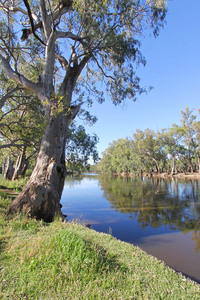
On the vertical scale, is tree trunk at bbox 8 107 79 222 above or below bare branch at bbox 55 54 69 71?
below

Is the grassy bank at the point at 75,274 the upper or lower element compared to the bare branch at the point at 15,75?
lower

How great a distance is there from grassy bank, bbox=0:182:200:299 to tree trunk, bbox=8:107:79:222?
183 cm

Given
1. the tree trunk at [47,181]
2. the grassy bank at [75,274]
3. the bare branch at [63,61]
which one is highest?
the bare branch at [63,61]

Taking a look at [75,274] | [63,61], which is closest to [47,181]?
[75,274]

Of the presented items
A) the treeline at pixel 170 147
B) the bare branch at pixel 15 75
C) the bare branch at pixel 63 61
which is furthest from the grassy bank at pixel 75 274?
→ the treeline at pixel 170 147

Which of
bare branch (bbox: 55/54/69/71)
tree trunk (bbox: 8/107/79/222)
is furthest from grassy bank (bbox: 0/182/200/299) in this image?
bare branch (bbox: 55/54/69/71)

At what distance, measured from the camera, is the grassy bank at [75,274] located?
2.16 metres

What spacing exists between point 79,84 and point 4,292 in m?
10.5

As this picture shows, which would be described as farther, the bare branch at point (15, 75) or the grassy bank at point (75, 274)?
the bare branch at point (15, 75)

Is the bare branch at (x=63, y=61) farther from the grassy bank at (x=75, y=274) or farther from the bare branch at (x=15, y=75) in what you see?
the grassy bank at (x=75, y=274)

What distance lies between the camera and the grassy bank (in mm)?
2160

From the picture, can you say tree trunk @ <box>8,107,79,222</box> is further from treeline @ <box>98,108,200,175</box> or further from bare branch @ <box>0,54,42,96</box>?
treeline @ <box>98,108,200,175</box>

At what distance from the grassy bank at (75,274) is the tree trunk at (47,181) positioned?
183cm

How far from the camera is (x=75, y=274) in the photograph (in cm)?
246
